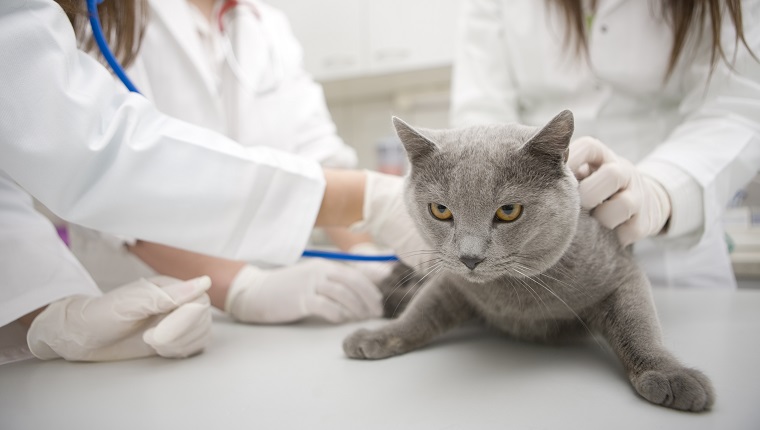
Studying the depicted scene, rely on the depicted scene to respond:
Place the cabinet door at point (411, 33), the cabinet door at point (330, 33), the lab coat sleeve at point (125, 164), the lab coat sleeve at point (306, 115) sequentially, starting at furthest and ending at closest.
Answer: the cabinet door at point (330, 33) < the cabinet door at point (411, 33) < the lab coat sleeve at point (306, 115) < the lab coat sleeve at point (125, 164)

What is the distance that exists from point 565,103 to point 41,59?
110 centimetres

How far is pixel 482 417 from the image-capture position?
54cm

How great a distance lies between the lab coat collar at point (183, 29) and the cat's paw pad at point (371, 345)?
2.55 feet

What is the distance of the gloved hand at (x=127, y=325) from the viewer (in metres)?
0.73

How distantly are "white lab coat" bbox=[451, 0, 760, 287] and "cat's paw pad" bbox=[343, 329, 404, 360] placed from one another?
60 centimetres

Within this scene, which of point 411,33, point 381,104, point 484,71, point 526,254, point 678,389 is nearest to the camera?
point 678,389

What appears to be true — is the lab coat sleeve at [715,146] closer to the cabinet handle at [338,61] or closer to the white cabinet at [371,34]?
the white cabinet at [371,34]

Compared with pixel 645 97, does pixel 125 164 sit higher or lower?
higher

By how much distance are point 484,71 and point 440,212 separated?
2.48 ft

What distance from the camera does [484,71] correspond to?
1.28 m

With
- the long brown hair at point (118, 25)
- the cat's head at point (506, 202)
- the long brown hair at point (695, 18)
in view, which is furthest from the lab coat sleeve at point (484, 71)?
the long brown hair at point (118, 25)

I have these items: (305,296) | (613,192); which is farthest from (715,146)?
(305,296)

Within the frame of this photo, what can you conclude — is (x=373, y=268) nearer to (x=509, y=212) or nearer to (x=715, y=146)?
(x=509, y=212)

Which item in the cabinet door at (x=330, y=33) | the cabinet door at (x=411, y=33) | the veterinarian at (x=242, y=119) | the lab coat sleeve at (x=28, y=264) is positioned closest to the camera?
the lab coat sleeve at (x=28, y=264)
